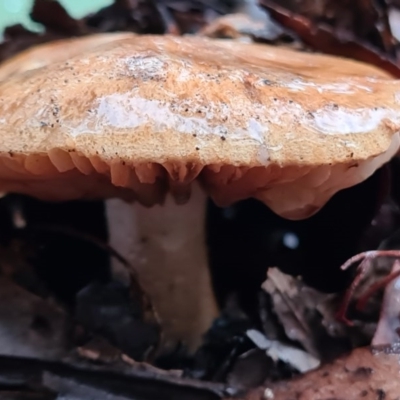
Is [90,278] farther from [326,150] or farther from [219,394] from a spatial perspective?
[326,150]

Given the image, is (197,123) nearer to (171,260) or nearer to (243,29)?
(171,260)

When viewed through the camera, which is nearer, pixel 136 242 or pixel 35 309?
pixel 35 309

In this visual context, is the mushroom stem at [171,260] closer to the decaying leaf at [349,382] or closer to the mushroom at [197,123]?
the mushroom at [197,123]

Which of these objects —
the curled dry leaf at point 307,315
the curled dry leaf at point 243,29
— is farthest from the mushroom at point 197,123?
A: the curled dry leaf at point 243,29

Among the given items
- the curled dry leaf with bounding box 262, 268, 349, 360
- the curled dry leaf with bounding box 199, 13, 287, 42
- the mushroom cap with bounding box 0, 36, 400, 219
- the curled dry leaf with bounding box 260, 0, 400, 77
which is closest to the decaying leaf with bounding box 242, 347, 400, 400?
the curled dry leaf with bounding box 262, 268, 349, 360

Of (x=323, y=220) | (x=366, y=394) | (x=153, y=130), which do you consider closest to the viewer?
(x=153, y=130)

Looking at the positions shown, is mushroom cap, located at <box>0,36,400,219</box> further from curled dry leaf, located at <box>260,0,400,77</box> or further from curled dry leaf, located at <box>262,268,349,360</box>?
curled dry leaf, located at <box>260,0,400,77</box>

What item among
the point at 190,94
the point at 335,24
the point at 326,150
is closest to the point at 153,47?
the point at 190,94
